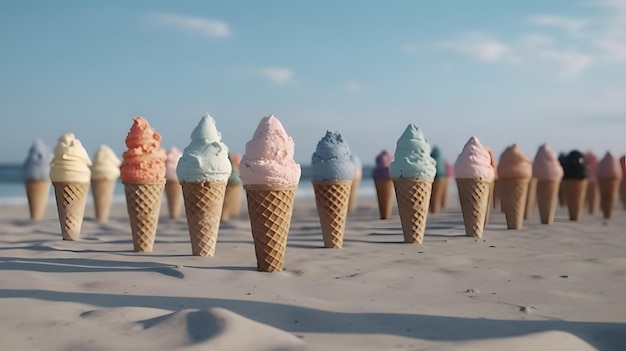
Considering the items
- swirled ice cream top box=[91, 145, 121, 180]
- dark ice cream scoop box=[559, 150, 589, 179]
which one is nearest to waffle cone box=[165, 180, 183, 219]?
swirled ice cream top box=[91, 145, 121, 180]

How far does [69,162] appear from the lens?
8391mm

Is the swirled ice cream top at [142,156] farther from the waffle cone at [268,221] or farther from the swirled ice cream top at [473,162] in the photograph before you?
the swirled ice cream top at [473,162]

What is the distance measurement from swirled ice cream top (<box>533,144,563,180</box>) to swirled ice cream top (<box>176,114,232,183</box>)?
6260mm

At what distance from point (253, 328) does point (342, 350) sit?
1.85 ft

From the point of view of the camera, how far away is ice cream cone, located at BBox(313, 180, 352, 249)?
7.49 meters

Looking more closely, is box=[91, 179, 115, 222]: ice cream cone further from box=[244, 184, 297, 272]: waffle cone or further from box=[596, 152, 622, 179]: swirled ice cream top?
box=[596, 152, 622, 179]: swirled ice cream top

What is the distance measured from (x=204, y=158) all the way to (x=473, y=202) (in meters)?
3.98

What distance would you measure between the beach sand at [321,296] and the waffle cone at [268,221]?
25 centimetres

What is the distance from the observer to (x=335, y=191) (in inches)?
295

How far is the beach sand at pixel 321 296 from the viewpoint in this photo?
3.46 metres

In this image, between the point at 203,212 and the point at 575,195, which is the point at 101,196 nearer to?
the point at 203,212

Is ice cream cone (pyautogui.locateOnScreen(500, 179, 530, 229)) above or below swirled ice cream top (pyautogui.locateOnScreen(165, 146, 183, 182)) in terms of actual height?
below

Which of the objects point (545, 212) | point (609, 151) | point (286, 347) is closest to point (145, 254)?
point (286, 347)

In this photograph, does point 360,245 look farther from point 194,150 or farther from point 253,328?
point 253,328
